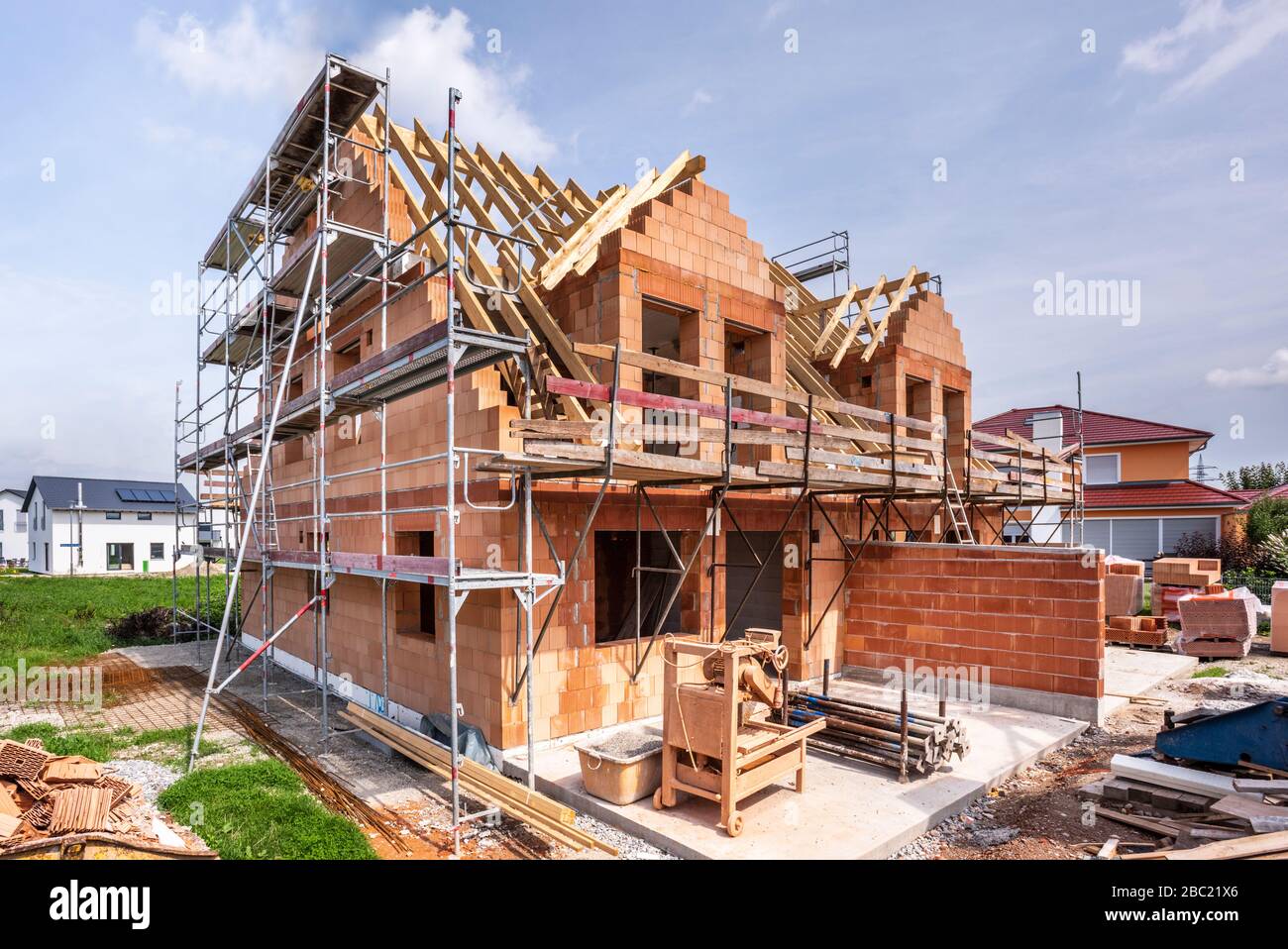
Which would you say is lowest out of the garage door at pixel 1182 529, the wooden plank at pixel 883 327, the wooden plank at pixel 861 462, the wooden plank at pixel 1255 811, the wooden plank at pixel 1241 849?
the wooden plank at pixel 1255 811

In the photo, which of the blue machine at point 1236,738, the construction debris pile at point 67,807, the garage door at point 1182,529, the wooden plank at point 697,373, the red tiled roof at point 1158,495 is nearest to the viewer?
the construction debris pile at point 67,807

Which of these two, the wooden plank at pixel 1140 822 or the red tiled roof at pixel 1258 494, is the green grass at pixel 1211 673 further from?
the red tiled roof at pixel 1258 494

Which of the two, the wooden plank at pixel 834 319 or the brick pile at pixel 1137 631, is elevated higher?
the wooden plank at pixel 834 319

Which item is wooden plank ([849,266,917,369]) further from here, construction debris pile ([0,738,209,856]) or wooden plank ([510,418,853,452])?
construction debris pile ([0,738,209,856])

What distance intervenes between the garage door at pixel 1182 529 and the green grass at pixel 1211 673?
12.5 meters

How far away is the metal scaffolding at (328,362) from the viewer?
21.5 feet

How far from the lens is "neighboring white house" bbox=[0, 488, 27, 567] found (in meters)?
Answer: 52.0

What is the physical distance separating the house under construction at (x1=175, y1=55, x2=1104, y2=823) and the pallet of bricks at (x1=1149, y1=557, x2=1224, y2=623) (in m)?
7.08

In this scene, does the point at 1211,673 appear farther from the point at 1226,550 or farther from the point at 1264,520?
the point at 1264,520

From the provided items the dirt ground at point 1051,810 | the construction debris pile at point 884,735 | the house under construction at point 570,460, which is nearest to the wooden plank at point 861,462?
the house under construction at point 570,460

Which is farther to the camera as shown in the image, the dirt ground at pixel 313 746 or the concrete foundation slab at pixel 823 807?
the dirt ground at pixel 313 746

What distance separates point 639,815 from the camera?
6.29 metres
